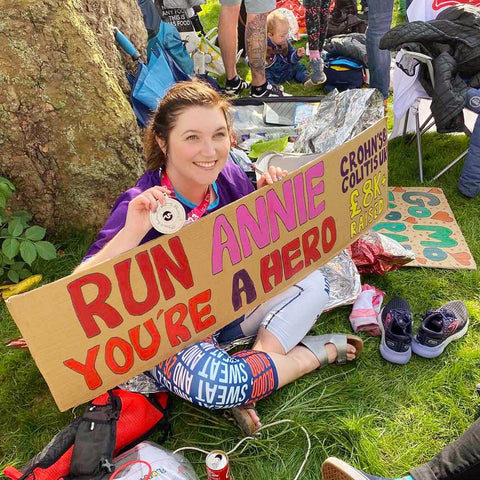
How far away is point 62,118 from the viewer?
101 inches

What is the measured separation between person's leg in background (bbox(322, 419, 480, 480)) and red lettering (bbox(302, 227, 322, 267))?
793 mm

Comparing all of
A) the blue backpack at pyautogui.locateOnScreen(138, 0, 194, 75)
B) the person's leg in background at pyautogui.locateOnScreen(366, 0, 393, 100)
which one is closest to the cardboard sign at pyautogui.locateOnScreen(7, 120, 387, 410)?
the person's leg in background at pyautogui.locateOnScreen(366, 0, 393, 100)

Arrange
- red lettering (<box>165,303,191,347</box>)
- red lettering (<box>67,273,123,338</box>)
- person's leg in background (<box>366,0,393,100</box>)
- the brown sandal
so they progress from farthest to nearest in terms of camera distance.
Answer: person's leg in background (<box>366,0,393,100</box>), the brown sandal, red lettering (<box>165,303,191,347</box>), red lettering (<box>67,273,123,338</box>)

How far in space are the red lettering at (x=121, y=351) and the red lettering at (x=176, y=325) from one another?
5.7 inches

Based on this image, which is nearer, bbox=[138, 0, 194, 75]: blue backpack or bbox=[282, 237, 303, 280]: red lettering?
bbox=[282, 237, 303, 280]: red lettering

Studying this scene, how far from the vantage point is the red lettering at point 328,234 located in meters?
1.99

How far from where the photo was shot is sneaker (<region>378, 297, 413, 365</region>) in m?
2.00

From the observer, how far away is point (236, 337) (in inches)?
82.3

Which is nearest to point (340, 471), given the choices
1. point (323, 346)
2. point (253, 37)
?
point (323, 346)

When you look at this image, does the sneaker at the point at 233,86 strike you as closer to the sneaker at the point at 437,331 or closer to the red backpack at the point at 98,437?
the sneaker at the point at 437,331

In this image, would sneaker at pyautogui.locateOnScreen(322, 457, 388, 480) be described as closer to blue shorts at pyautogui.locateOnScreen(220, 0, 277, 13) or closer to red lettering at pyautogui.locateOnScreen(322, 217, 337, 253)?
red lettering at pyautogui.locateOnScreen(322, 217, 337, 253)

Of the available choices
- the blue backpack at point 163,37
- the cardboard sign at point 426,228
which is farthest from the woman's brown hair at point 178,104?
the blue backpack at point 163,37

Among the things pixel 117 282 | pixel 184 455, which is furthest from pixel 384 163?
pixel 184 455

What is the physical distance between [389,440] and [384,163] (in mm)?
1179
